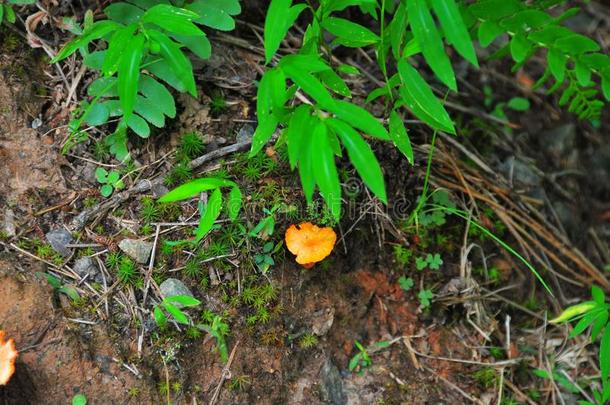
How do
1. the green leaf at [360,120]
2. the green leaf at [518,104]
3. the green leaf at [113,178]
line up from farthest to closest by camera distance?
the green leaf at [518,104], the green leaf at [113,178], the green leaf at [360,120]

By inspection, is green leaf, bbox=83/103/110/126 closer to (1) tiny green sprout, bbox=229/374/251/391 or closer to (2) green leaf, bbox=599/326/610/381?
(1) tiny green sprout, bbox=229/374/251/391

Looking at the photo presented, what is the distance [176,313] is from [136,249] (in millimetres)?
490

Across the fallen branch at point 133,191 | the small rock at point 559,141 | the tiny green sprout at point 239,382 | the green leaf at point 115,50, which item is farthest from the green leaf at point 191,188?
the small rock at point 559,141

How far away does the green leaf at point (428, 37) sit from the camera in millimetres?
2432

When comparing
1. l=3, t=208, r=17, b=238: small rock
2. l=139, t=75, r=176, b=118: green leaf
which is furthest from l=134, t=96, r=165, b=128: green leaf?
l=3, t=208, r=17, b=238: small rock

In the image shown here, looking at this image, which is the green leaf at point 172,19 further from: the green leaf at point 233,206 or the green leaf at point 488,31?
the green leaf at point 488,31

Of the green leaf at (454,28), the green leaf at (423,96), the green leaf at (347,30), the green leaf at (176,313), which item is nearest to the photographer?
the green leaf at (454,28)

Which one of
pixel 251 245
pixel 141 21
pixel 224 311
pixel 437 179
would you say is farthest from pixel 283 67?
pixel 437 179

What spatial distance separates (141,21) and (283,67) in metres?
0.72

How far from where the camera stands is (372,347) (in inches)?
134

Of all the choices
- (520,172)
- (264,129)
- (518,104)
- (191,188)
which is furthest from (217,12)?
(518,104)

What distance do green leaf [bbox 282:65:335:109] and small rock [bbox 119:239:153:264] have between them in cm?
126

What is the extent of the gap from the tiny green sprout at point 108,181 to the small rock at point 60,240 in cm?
29

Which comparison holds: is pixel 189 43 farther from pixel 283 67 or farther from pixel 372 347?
pixel 372 347
